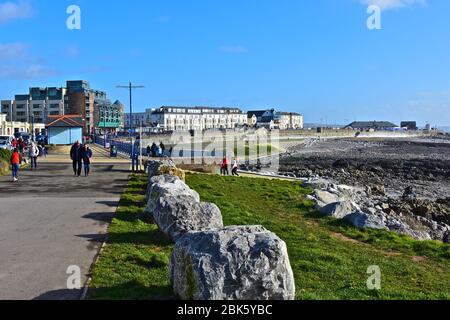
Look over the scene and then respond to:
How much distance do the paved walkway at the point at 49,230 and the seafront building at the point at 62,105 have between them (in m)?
118

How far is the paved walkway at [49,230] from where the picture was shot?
24.1ft

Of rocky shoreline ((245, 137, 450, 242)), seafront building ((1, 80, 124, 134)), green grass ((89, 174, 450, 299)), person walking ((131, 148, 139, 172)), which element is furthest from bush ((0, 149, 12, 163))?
seafront building ((1, 80, 124, 134))

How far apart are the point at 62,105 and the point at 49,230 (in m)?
131

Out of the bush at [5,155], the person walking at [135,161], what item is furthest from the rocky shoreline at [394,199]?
the bush at [5,155]

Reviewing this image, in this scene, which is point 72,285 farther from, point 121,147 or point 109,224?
point 121,147

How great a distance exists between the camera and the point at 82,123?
133 ft

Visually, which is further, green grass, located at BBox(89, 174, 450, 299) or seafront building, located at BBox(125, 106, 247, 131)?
seafront building, located at BBox(125, 106, 247, 131)

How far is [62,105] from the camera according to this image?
444 ft

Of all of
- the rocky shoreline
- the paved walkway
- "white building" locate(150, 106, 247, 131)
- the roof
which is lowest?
the rocky shoreline

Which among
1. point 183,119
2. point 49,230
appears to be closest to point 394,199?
point 49,230

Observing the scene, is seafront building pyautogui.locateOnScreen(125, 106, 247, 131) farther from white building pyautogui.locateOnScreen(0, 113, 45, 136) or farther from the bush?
the bush

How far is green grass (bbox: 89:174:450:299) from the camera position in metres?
7.56

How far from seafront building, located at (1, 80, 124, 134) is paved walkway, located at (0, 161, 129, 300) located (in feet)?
386
